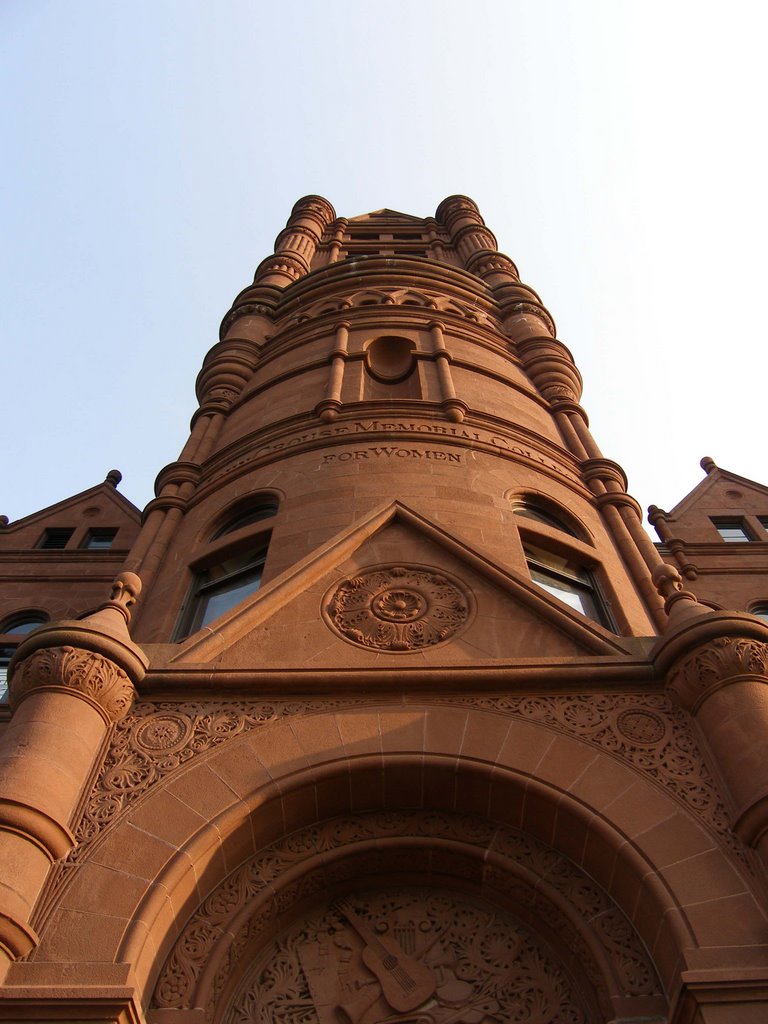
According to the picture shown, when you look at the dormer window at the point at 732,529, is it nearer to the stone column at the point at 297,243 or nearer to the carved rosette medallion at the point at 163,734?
the stone column at the point at 297,243

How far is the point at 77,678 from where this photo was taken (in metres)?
8.40

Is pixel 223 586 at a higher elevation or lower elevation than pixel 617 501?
lower

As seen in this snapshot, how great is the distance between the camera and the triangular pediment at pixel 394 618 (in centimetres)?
955

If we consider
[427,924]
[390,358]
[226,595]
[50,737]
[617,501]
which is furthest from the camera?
[390,358]

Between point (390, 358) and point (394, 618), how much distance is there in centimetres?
1005

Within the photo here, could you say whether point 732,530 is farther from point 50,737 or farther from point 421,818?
point 50,737

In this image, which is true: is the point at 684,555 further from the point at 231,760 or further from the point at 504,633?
the point at 231,760

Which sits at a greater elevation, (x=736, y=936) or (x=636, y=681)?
(x=636, y=681)

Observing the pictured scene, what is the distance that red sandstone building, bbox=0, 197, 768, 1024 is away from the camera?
695 centimetres

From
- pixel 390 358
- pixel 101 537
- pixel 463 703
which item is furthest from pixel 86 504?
pixel 463 703

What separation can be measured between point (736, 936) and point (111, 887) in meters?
4.55

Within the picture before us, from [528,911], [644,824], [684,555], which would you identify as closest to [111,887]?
[528,911]

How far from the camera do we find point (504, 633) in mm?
9984

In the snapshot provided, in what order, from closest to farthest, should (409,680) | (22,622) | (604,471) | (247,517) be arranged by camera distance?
(409,680)
(247,517)
(604,471)
(22,622)
